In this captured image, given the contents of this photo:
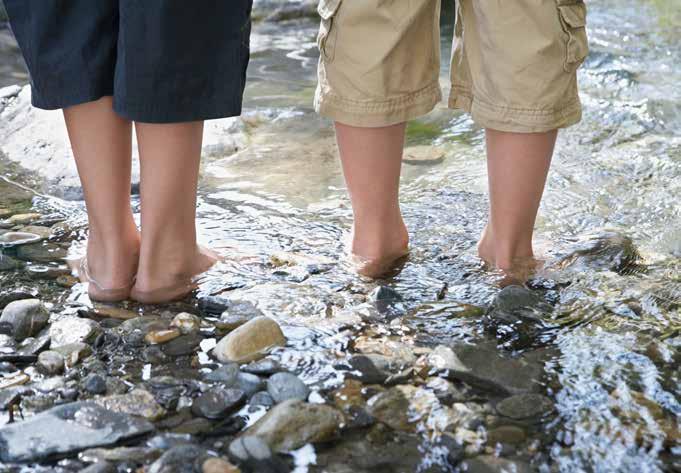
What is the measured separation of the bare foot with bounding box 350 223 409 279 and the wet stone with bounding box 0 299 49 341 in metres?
0.85

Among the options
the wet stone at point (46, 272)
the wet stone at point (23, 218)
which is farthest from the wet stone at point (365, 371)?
the wet stone at point (23, 218)

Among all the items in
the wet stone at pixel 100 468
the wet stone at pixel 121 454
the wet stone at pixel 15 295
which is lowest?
the wet stone at pixel 15 295

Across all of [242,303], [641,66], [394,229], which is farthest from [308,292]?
[641,66]

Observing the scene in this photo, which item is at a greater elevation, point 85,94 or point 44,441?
point 85,94

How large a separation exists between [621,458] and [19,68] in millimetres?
4742

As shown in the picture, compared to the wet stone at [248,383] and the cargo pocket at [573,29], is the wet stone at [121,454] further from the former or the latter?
the cargo pocket at [573,29]

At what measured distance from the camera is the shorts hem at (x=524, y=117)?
2211 millimetres

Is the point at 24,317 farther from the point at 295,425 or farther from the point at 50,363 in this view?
the point at 295,425

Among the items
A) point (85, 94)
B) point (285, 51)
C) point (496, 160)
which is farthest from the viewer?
point (285, 51)

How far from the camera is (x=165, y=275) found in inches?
93.8

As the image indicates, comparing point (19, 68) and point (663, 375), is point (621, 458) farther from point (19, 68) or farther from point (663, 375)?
point (19, 68)

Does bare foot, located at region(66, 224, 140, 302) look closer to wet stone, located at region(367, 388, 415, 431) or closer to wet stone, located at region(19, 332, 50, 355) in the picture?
wet stone, located at region(19, 332, 50, 355)

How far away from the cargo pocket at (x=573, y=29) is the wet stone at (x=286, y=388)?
1.00m

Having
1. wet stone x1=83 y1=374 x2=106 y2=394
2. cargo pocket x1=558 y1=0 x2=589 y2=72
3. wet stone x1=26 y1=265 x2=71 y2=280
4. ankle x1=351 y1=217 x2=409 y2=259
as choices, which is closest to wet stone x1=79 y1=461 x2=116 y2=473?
wet stone x1=83 y1=374 x2=106 y2=394
